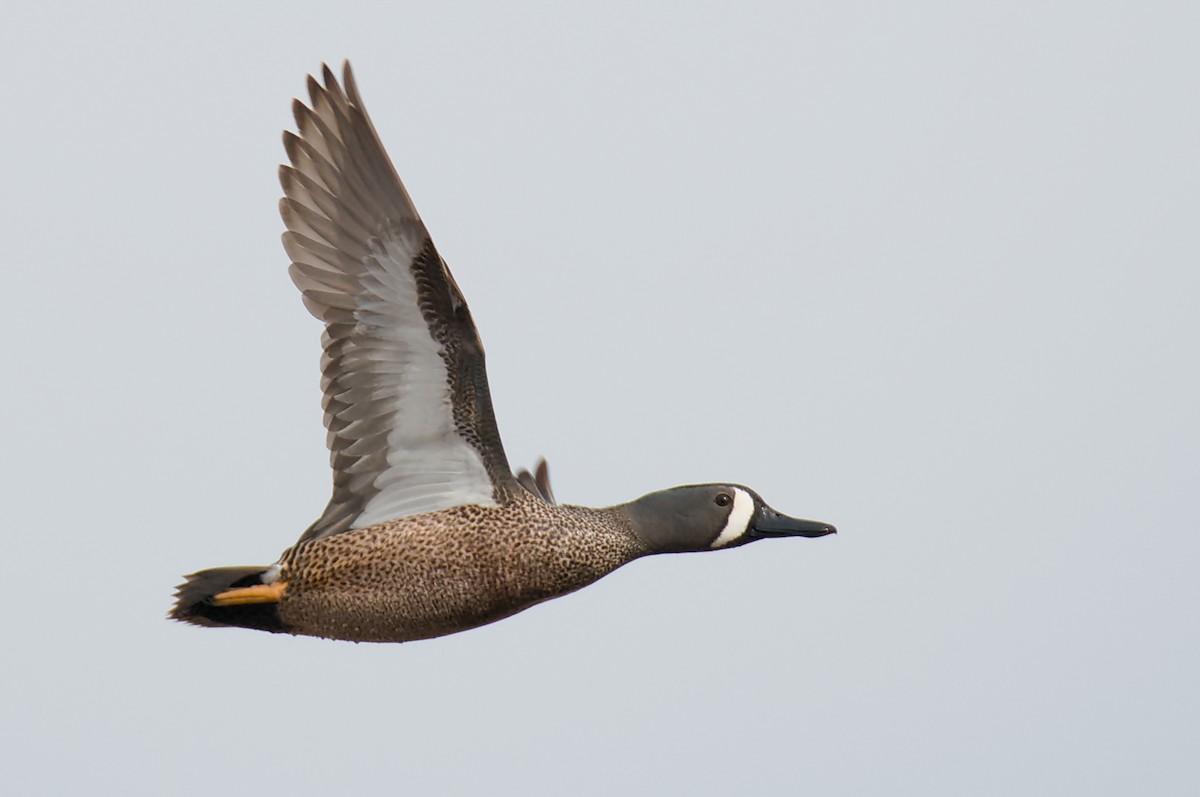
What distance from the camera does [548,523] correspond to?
1054cm

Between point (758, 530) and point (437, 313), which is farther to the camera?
point (758, 530)

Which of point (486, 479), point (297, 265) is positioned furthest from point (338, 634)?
point (297, 265)

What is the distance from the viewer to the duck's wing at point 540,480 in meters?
12.3

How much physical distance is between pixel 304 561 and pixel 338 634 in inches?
15.6

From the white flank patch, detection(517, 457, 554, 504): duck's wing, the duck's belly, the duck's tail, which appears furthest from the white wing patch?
detection(517, 457, 554, 504): duck's wing

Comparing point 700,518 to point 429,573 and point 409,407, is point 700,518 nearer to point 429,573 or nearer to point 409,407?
point 429,573

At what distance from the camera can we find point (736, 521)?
1083 centimetres

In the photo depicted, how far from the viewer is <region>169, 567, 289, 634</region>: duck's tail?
1024cm

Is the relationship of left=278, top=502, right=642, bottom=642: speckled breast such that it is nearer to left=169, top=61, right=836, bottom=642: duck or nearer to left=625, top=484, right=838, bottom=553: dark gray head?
left=169, top=61, right=836, bottom=642: duck

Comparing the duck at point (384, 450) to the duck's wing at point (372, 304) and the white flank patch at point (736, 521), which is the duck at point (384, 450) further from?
A: the white flank patch at point (736, 521)

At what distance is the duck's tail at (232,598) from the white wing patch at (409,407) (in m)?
0.54

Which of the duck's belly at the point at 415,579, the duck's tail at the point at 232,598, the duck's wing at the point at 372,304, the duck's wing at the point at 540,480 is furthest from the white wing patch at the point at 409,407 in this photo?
the duck's wing at the point at 540,480

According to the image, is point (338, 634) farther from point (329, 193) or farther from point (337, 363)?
point (329, 193)

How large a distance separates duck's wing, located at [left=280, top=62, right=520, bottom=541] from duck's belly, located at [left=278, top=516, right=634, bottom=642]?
35 cm
